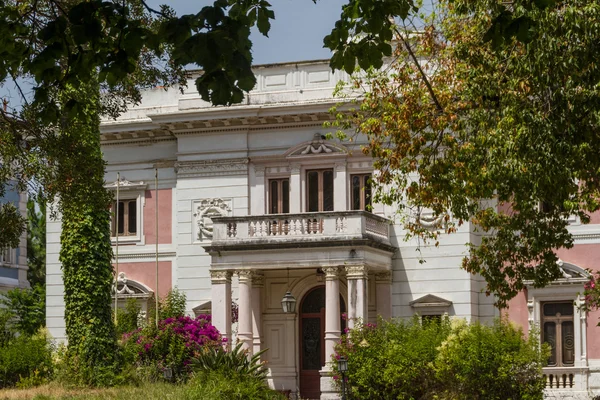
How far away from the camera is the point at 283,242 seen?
94.3 ft

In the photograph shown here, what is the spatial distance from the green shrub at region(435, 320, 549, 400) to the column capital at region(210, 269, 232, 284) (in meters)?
6.23

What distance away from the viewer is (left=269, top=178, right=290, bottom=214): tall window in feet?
103

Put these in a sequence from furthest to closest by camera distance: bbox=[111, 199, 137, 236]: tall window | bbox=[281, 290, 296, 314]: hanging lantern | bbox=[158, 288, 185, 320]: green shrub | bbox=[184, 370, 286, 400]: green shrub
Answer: bbox=[111, 199, 137, 236]: tall window → bbox=[158, 288, 185, 320]: green shrub → bbox=[281, 290, 296, 314]: hanging lantern → bbox=[184, 370, 286, 400]: green shrub

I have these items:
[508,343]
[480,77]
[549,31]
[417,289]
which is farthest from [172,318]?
[549,31]

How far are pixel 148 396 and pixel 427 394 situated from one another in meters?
8.45

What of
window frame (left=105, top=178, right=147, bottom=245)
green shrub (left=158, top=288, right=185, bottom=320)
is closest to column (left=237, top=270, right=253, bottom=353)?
green shrub (left=158, top=288, right=185, bottom=320)

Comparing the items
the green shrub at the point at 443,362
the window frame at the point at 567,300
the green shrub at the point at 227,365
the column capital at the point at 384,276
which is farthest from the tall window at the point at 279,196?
the green shrub at the point at 227,365

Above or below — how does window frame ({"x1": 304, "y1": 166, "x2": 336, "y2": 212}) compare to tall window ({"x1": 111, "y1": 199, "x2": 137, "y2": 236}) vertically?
above

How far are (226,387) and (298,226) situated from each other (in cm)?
831

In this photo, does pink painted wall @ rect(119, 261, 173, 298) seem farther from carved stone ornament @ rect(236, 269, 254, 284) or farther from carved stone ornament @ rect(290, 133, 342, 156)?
carved stone ornament @ rect(290, 133, 342, 156)

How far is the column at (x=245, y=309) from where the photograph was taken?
2845 centimetres

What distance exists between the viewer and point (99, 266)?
2789 cm

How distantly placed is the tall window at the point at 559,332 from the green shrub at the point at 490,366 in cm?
363

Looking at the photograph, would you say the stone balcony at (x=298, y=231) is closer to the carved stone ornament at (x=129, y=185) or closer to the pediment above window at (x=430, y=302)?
the pediment above window at (x=430, y=302)
